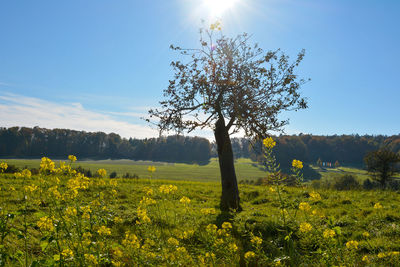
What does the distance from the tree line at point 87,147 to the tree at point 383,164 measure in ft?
124

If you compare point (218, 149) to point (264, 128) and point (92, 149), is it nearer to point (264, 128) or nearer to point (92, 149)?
point (264, 128)

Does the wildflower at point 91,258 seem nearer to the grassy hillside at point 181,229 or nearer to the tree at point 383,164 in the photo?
the grassy hillside at point 181,229

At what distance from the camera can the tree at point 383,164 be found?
39.3m

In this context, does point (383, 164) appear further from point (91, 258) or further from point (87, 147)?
point (87, 147)

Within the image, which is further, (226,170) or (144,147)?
(144,147)

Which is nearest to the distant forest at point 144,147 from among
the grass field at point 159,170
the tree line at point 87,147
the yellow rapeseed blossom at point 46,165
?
the tree line at point 87,147

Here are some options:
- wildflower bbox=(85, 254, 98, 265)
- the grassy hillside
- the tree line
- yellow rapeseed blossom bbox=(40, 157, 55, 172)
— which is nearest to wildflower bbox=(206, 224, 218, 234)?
the grassy hillside

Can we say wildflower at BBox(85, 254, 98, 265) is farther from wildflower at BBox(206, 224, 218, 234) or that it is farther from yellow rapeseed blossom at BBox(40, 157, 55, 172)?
yellow rapeseed blossom at BBox(40, 157, 55, 172)

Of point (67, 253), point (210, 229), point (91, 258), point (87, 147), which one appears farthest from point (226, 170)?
point (87, 147)

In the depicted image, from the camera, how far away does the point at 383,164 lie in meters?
40.1

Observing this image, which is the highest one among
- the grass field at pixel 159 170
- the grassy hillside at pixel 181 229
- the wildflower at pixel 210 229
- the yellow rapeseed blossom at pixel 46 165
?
the yellow rapeseed blossom at pixel 46 165

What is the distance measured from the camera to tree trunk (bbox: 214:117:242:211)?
11188 millimetres

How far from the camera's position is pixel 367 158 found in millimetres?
42250

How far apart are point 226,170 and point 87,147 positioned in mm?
106424
